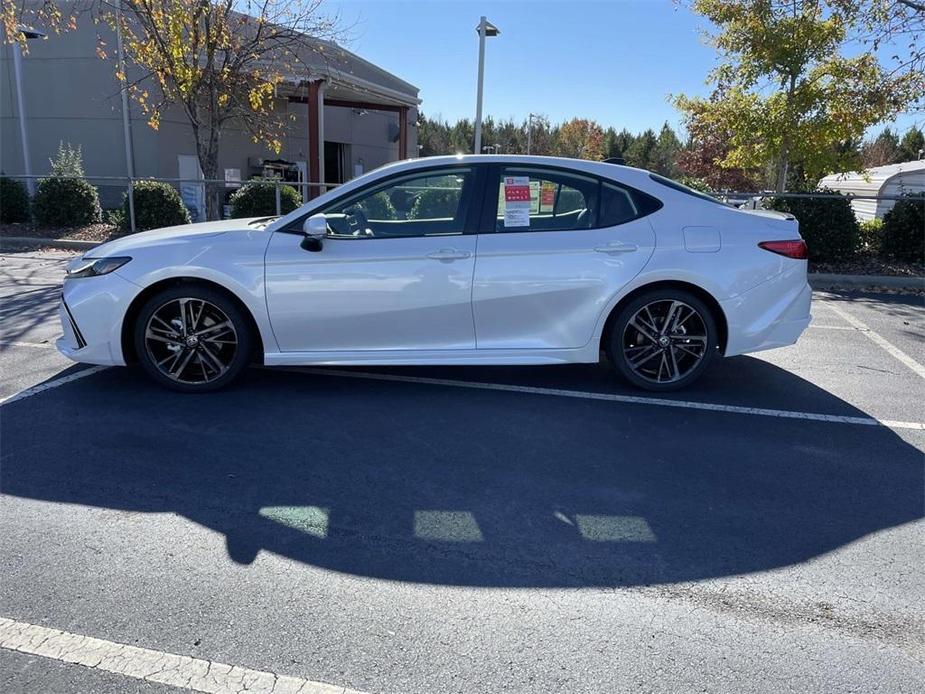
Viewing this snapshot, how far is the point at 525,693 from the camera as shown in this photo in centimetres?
226

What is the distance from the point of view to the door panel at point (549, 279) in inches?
193

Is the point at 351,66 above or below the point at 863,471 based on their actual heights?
above

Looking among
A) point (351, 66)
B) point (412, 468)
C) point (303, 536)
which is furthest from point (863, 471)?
point (351, 66)

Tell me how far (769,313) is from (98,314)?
473cm

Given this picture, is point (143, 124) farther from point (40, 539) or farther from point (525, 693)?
point (525, 693)

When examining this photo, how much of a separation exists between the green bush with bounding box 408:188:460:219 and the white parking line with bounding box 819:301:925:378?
13.9ft

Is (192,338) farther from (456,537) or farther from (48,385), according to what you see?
(456,537)

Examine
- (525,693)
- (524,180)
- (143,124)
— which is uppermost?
(143,124)

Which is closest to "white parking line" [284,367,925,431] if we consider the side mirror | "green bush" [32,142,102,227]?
the side mirror

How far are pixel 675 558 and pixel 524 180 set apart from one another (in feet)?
9.66

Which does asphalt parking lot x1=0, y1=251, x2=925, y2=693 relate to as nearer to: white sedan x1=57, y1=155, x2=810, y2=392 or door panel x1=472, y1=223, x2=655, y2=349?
white sedan x1=57, y1=155, x2=810, y2=392

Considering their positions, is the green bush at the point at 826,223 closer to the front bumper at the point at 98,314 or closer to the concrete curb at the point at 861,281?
the concrete curb at the point at 861,281

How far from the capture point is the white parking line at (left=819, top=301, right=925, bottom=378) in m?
6.23

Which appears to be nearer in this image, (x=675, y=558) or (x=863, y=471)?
(x=675, y=558)
